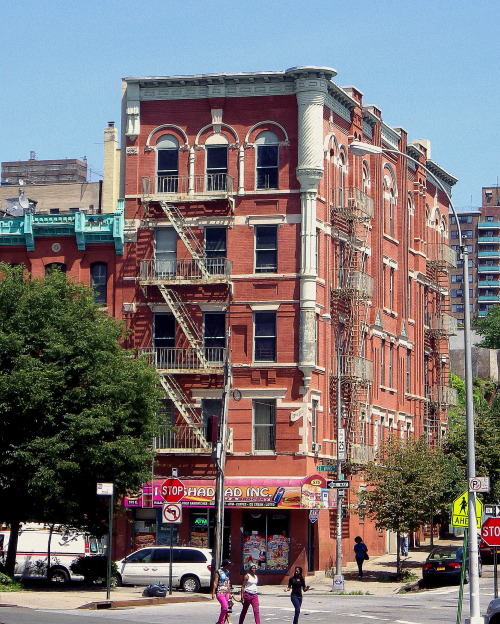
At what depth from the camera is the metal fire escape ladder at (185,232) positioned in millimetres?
59000

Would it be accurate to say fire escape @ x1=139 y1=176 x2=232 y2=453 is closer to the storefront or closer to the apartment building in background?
the storefront

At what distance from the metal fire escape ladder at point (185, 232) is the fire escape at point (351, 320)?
655 centimetres

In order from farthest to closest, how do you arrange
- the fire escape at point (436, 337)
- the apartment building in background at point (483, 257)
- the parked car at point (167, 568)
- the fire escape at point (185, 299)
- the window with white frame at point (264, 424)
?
1. the apartment building in background at point (483, 257)
2. the fire escape at point (436, 337)
3. the fire escape at point (185, 299)
4. the window with white frame at point (264, 424)
5. the parked car at point (167, 568)

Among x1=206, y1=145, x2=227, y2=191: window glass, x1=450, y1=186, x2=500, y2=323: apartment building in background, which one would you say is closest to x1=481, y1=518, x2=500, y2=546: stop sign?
x1=206, y1=145, x2=227, y2=191: window glass

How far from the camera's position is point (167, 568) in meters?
47.6

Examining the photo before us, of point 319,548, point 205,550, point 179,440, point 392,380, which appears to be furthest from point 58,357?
point 392,380

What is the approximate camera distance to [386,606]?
4172 centimetres

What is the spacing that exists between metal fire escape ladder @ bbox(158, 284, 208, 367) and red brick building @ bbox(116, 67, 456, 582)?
9 centimetres

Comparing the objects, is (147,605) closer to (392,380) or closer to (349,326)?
(349,326)

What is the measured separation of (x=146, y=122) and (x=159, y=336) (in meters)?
9.95

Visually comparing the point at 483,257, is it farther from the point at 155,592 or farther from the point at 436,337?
the point at 155,592

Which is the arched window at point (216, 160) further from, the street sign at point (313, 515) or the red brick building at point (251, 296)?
the street sign at point (313, 515)

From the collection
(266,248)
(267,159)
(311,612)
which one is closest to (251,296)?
(266,248)

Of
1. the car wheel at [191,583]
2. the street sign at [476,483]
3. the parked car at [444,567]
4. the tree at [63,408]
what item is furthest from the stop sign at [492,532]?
the parked car at [444,567]
